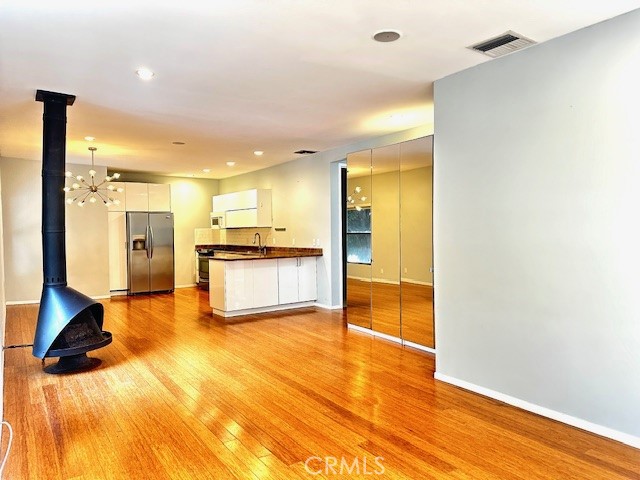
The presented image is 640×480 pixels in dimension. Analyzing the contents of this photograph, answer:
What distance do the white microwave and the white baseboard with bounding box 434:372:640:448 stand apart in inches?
283

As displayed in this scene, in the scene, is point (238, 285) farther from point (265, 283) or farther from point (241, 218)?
point (241, 218)

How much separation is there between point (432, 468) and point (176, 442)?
1582 millimetres

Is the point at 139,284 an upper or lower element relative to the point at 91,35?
lower

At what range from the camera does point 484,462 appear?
2.50 m

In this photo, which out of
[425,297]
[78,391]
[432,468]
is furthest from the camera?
[425,297]

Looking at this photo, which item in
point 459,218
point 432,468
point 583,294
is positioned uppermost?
point 459,218

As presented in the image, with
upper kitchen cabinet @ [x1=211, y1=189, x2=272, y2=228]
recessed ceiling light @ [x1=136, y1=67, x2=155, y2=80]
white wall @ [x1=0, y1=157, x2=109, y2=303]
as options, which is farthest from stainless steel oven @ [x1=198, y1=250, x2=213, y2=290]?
recessed ceiling light @ [x1=136, y1=67, x2=155, y2=80]

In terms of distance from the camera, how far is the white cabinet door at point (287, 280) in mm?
7203

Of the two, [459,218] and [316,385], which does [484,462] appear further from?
[459,218]

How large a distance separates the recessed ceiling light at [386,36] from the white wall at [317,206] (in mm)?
3196

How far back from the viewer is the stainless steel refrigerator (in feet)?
30.1

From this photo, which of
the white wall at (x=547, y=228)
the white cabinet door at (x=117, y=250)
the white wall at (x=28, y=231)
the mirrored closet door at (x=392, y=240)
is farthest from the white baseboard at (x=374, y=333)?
the white wall at (x=28, y=231)

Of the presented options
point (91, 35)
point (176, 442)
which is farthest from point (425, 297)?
point (91, 35)

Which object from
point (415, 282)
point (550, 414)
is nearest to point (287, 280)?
point (415, 282)
